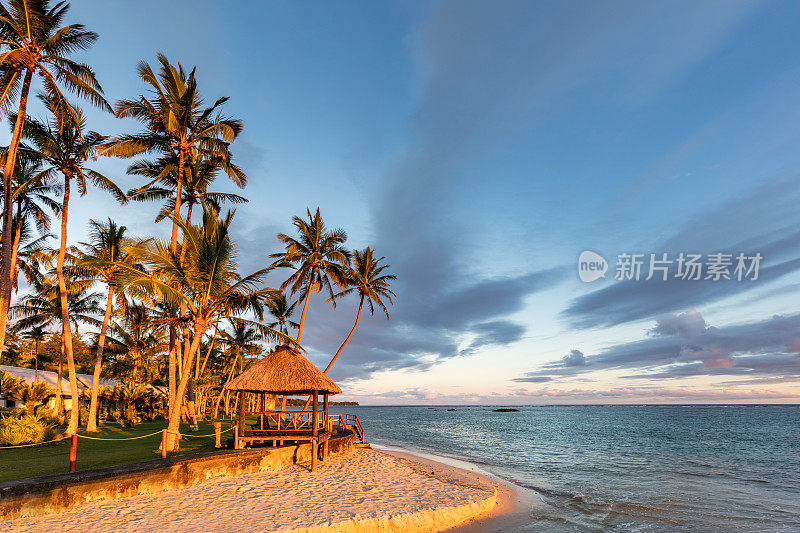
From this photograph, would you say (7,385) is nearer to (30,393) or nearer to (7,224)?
(30,393)

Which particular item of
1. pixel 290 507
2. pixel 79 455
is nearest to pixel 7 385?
pixel 79 455

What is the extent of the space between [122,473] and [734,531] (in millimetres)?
15647

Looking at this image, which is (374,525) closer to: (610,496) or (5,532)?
(5,532)

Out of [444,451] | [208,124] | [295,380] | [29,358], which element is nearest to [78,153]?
[208,124]

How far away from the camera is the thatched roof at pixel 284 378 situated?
1401cm

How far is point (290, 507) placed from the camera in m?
9.47

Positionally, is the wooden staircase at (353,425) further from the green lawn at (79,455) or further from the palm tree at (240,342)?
the palm tree at (240,342)

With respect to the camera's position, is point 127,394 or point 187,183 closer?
point 187,183

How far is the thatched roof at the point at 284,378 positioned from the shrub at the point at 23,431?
8105mm

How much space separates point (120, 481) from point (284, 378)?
5.72 metres

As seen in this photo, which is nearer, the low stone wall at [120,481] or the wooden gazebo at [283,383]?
the low stone wall at [120,481]

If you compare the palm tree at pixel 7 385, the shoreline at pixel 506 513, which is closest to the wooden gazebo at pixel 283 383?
the shoreline at pixel 506 513

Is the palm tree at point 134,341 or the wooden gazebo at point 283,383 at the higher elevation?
the palm tree at point 134,341

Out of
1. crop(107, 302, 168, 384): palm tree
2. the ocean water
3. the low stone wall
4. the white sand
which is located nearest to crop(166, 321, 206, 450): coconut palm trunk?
the low stone wall
